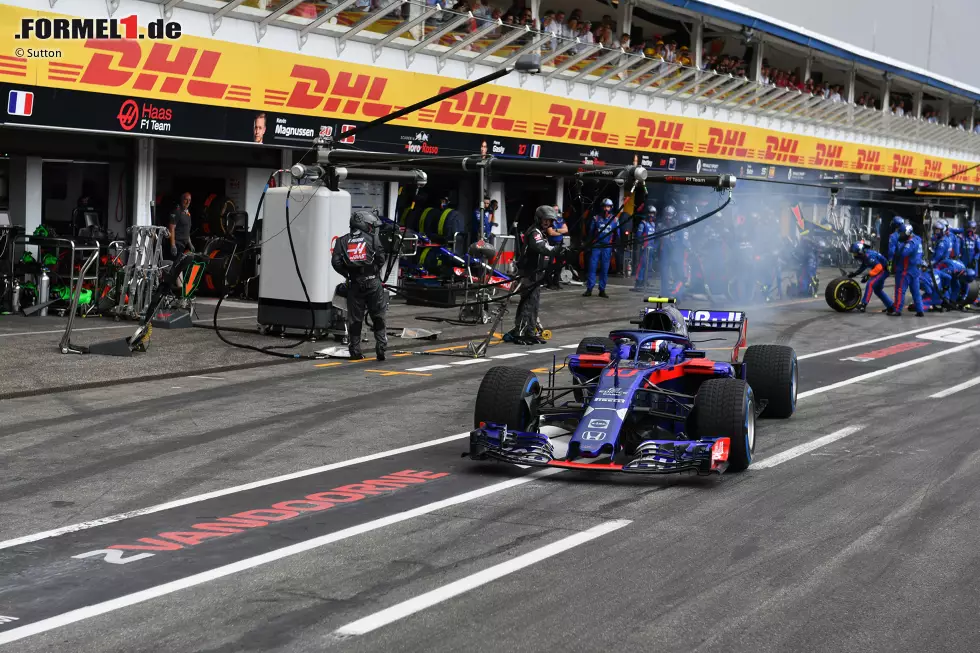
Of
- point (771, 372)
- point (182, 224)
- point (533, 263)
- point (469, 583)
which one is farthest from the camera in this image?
point (182, 224)

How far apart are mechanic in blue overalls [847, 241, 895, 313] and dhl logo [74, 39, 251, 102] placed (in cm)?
1270

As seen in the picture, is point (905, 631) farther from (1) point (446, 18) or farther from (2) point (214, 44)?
(1) point (446, 18)

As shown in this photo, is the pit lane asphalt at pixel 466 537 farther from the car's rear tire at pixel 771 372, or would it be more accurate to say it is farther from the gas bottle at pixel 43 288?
the gas bottle at pixel 43 288

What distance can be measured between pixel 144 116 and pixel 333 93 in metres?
4.34

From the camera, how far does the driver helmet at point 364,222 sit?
15020 mm

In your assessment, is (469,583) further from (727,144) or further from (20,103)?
(727,144)

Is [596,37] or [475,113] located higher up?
[596,37]

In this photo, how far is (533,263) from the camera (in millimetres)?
18062

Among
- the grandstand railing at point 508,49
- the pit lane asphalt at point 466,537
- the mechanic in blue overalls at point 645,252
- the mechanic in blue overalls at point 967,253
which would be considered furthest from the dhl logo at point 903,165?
the pit lane asphalt at point 466,537

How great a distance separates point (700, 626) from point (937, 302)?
2244 centimetres

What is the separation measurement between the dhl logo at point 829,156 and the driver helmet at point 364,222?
28898 mm

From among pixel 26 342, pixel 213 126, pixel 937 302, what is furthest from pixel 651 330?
pixel 937 302

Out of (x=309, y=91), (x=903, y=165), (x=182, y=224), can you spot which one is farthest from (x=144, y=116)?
(x=903, y=165)

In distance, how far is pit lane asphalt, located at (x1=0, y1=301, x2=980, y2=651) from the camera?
571 cm
